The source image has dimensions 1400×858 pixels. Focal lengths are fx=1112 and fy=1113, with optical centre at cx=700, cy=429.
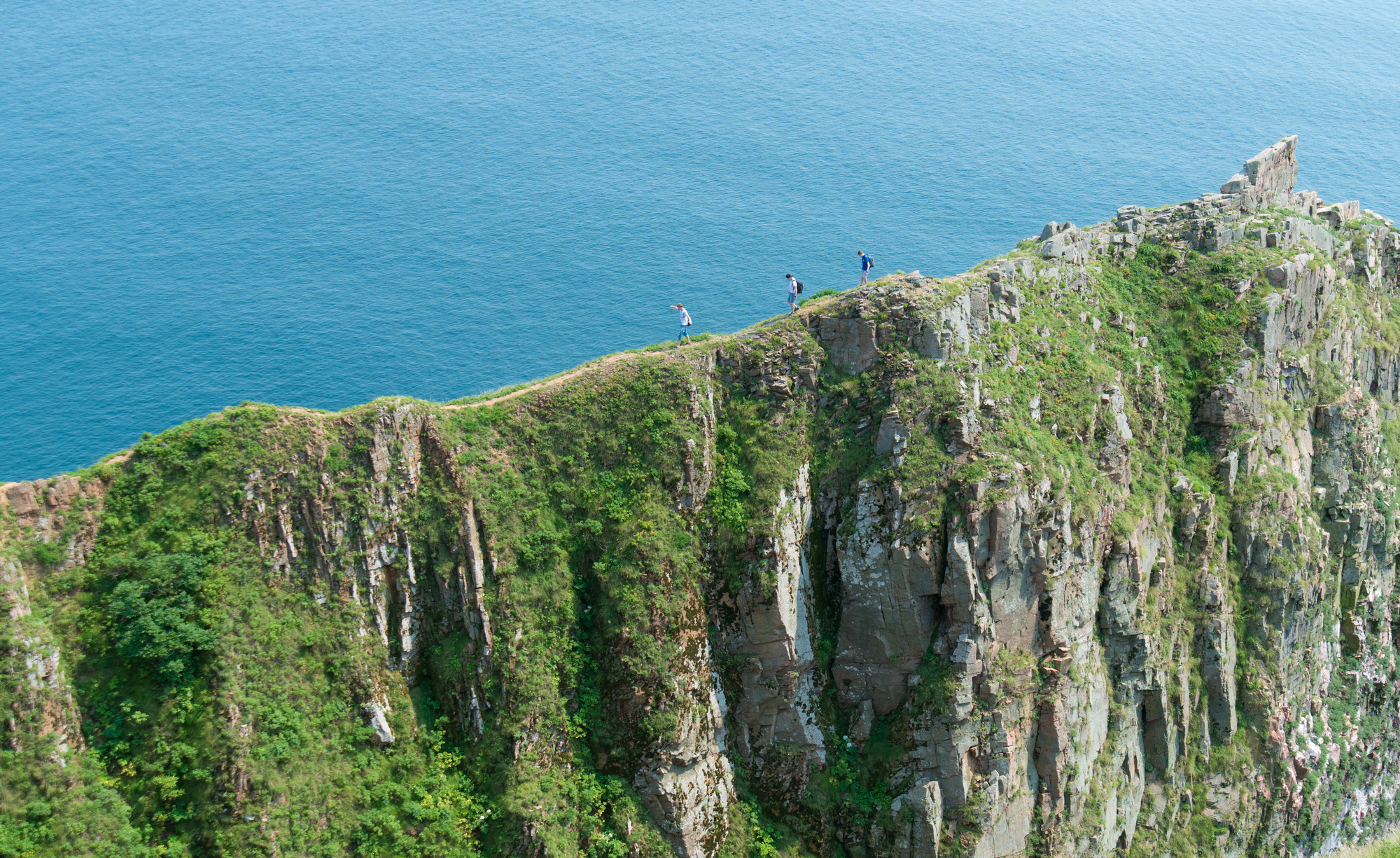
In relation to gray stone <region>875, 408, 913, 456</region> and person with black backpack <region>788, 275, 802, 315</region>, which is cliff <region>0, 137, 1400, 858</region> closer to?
gray stone <region>875, 408, 913, 456</region>

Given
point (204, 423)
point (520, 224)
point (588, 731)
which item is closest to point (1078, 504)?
point (588, 731)

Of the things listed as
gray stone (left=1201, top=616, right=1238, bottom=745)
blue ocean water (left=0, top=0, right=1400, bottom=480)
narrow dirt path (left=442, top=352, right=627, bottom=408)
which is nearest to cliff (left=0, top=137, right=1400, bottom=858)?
gray stone (left=1201, top=616, right=1238, bottom=745)

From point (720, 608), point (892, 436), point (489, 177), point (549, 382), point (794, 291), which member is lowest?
point (720, 608)

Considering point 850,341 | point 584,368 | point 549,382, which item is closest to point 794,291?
point 850,341

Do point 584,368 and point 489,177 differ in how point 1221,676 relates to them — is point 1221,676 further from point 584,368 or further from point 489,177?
point 489,177

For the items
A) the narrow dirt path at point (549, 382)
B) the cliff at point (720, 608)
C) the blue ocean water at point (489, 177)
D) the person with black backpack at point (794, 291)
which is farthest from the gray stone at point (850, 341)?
the blue ocean water at point (489, 177)
